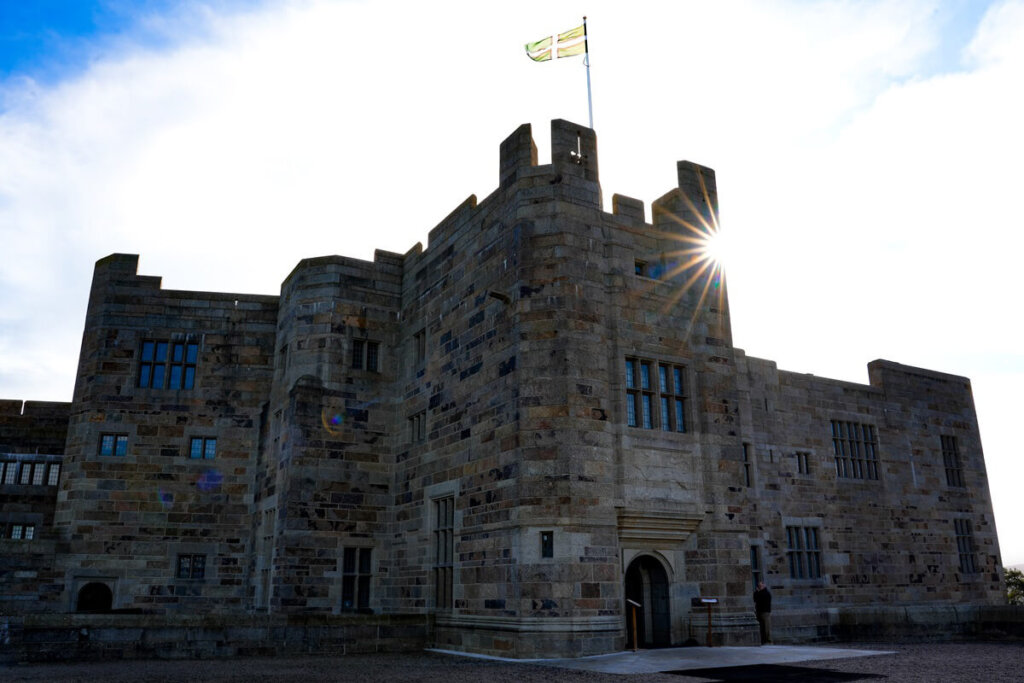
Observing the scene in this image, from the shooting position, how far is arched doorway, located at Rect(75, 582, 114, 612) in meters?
21.2

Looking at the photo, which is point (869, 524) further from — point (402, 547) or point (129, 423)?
point (129, 423)

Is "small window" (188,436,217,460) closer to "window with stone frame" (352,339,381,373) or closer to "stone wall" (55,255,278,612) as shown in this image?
"stone wall" (55,255,278,612)

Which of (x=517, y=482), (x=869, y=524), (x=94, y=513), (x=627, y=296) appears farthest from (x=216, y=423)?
(x=869, y=524)

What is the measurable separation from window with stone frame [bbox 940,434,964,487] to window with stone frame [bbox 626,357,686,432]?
1719 cm

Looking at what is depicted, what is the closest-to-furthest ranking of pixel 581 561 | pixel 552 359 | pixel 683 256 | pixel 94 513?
1. pixel 581 561
2. pixel 552 359
3. pixel 683 256
4. pixel 94 513

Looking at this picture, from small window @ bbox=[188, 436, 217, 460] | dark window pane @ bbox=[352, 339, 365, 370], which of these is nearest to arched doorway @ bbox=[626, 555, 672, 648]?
dark window pane @ bbox=[352, 339, 365, 370]

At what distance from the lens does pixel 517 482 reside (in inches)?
601

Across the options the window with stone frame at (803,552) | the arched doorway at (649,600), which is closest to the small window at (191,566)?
the arched doorway at (649,600)

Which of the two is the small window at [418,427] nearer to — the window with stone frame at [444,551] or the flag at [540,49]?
the window with stone frame at [444,551]

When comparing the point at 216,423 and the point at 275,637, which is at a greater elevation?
the point at 216,423

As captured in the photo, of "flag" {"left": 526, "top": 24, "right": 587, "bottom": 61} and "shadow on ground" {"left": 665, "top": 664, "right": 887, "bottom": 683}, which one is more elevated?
"flag" {"left": 526, "top": 24, "right": 587, "bottom": 61}

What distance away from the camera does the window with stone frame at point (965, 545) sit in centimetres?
2820

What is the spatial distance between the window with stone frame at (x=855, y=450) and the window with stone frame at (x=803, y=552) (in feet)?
8.89

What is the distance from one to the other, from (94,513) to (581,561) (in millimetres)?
14881
